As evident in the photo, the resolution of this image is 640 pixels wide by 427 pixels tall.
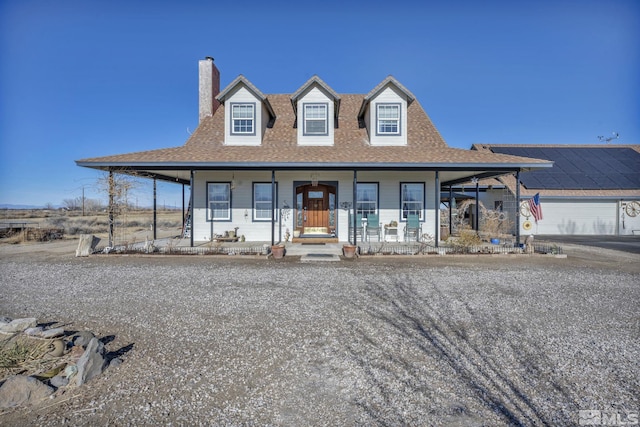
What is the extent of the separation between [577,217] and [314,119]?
17.5 metres

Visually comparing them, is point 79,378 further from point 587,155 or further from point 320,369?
point 587,155

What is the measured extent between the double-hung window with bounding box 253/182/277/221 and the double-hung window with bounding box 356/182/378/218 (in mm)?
3865

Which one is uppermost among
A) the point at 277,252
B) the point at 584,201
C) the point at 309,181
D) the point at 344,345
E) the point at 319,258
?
the point at 309,181

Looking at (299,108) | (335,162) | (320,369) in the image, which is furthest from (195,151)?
(320,369)

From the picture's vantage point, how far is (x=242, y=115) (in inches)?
541

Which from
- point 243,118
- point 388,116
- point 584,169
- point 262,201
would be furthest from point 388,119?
point 584,169

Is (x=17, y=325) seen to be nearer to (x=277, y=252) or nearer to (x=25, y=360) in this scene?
(x=25, y=360)

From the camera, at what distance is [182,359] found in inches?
144

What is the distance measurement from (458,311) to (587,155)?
25.5m

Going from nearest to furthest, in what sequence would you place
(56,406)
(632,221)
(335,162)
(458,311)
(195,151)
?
1. (56,406)
2. (458,311)
3. (335,162)
4. (195,151)
5. (632,221)

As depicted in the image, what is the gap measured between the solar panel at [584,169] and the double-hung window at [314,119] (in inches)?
569

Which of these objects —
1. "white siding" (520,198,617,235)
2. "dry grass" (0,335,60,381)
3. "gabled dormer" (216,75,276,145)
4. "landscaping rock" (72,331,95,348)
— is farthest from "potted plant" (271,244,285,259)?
"white siding" (520,198,617,235)

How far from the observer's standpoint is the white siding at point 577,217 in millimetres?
19500

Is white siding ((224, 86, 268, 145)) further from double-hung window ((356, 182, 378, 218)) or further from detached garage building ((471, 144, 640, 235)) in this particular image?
detached garage building ((471, 144, 640, 235))
